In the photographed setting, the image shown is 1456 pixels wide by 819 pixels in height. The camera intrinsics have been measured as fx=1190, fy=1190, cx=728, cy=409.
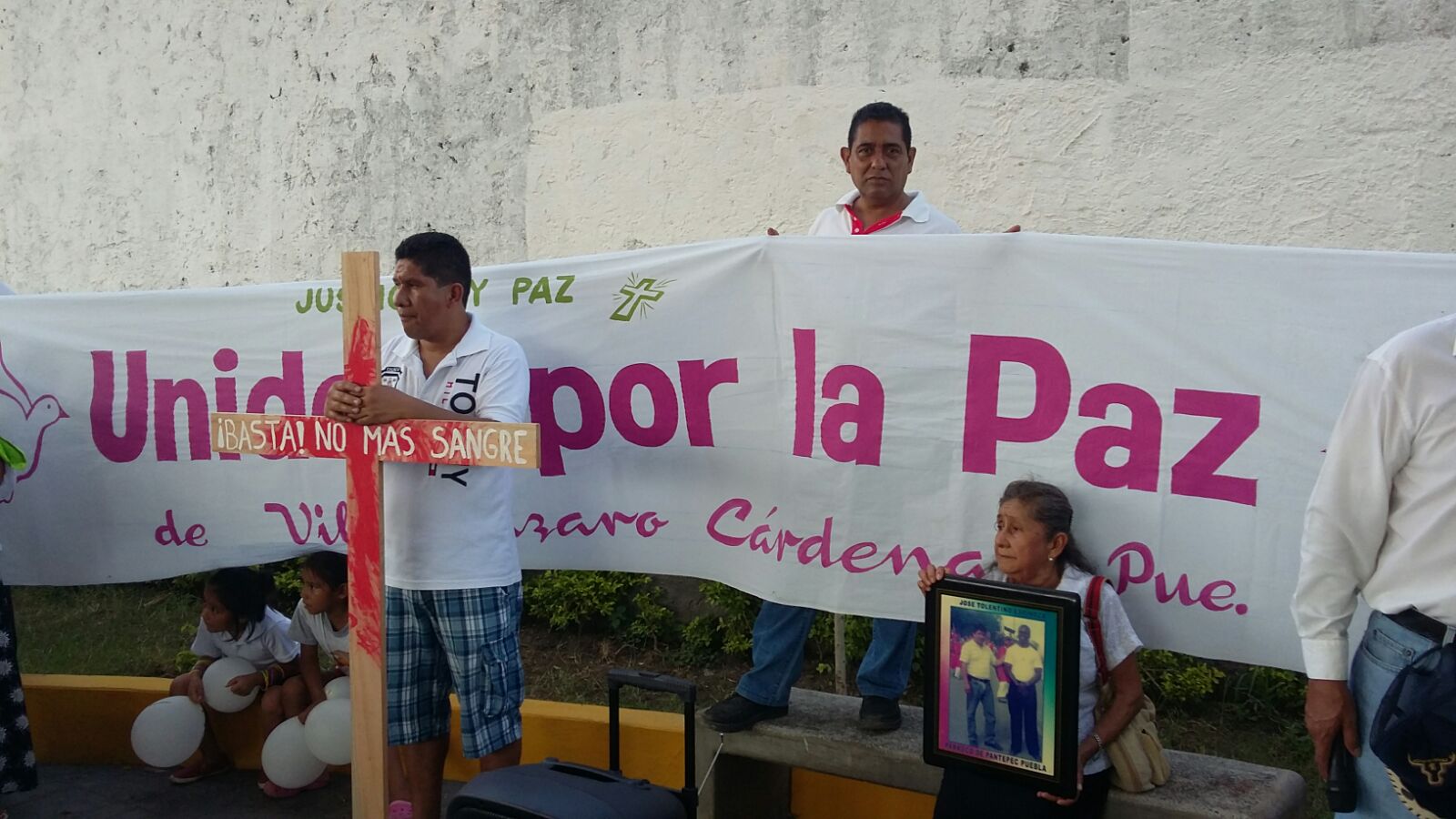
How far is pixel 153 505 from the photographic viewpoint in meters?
4.29

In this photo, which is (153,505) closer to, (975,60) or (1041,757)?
(1041,757)

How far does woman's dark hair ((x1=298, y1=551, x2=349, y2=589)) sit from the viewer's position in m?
4.00

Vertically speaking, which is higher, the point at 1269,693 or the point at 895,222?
the point at 895,222

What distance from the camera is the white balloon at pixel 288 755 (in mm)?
4031

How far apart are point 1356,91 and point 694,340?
2528 millimetres

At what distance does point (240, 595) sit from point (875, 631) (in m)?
2.25

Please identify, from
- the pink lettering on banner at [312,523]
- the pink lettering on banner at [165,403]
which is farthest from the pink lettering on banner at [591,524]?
the pink lettering on banner at [165,403]

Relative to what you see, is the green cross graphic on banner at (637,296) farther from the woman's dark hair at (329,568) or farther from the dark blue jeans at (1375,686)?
the dark blue jeans at (1375,686)

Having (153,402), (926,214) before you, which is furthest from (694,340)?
(153,402)

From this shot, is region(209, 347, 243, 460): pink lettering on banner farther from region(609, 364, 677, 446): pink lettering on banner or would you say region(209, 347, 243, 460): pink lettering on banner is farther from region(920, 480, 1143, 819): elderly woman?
region(920, 480, 1143, 819): elderly woman

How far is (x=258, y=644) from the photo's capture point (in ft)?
13.9

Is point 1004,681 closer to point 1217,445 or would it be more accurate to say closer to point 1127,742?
point 1127,742

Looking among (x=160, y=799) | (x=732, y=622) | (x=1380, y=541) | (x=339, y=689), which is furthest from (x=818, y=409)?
(x=160, y=799)

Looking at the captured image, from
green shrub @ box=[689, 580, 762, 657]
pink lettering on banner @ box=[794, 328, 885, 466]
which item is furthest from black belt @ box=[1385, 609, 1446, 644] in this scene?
green shrub @ box=[689, 580, 762, 657]
